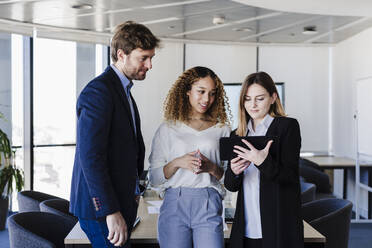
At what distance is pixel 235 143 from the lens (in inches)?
82.5

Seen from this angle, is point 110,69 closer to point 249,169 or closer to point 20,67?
point 249,169

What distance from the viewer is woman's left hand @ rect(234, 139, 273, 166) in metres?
2.04

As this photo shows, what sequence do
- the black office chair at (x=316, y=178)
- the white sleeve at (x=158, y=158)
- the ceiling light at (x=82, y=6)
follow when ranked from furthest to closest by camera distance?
the black office chair at (x=316, y=178) < the ceiling light at (x=82, y=6) < the white sleeve at (x=158, y=158)

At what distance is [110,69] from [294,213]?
1.09 meters

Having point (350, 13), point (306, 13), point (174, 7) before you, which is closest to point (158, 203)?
point (174, 7)

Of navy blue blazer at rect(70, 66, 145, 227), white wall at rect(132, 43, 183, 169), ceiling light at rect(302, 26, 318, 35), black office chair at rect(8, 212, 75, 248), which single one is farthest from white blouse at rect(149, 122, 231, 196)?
white wall at rect(132, 43, 183, 169)

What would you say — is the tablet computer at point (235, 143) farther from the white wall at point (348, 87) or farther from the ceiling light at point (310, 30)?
the ceiling light at point (310, 30)

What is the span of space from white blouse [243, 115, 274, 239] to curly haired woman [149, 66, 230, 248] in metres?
0.14

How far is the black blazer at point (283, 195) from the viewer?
207 cm

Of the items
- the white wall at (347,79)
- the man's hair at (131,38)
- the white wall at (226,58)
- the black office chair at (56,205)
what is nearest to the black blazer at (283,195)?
the man's hair at (131,38)

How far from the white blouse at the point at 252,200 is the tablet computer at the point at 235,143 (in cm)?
15

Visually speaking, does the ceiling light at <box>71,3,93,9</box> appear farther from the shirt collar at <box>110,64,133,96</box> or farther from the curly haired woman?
the shirt collar at <box>110,64,133,96</box>

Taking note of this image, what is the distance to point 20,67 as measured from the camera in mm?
6848

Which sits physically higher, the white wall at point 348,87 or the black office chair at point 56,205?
the white wall at point 348,87
